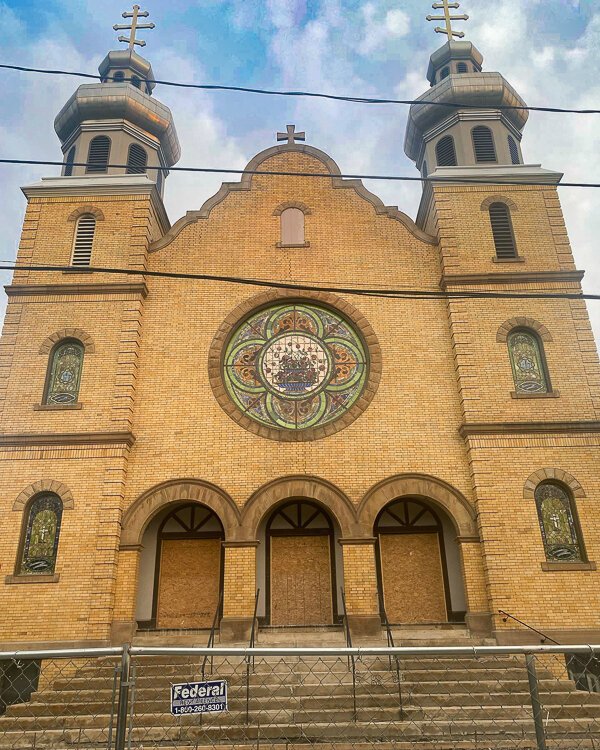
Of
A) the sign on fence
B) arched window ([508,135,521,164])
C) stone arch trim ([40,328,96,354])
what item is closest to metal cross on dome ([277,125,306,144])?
arched window ([508,135,521,164])

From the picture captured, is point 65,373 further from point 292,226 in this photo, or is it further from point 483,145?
point 483,145

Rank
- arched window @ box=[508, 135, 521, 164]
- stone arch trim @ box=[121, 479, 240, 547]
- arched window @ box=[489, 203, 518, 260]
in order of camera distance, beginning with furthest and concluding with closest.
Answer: arched window @ box=[508, 135, 521, 164] < arched window @ box=[489, 203, 518, 260] < stone arch trim @ box=[121, 479, 240, 547]

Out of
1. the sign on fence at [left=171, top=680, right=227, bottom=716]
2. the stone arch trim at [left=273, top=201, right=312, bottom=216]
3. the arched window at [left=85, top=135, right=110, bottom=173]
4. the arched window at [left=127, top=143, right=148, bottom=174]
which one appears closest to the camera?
the sign on fence at [left=171, top=680, right=227, bottom=716]

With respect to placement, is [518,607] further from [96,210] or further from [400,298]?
[96,210]

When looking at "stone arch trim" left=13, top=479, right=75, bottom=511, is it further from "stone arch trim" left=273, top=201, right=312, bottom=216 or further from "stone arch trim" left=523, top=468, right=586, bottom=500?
"stone arch trim" left=523, top=468, right=586, bottom=500

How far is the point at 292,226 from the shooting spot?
17281 mm

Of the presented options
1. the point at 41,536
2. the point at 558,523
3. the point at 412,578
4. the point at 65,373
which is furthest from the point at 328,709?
the point at 65,373

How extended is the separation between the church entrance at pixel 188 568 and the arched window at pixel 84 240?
22.6ft

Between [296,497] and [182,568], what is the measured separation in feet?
10.8

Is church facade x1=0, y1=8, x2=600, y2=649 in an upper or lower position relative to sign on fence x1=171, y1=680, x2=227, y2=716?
upper

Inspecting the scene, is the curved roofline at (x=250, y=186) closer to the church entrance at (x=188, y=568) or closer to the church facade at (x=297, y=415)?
the church facade at (x=297, y=415)

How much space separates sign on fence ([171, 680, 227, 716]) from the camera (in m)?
4.64

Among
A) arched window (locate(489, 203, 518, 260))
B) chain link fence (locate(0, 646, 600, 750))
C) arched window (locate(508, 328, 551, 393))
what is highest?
arched window (locate(489, 203, 518, 260))

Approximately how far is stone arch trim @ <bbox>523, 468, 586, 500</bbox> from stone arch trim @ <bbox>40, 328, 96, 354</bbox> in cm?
1039
